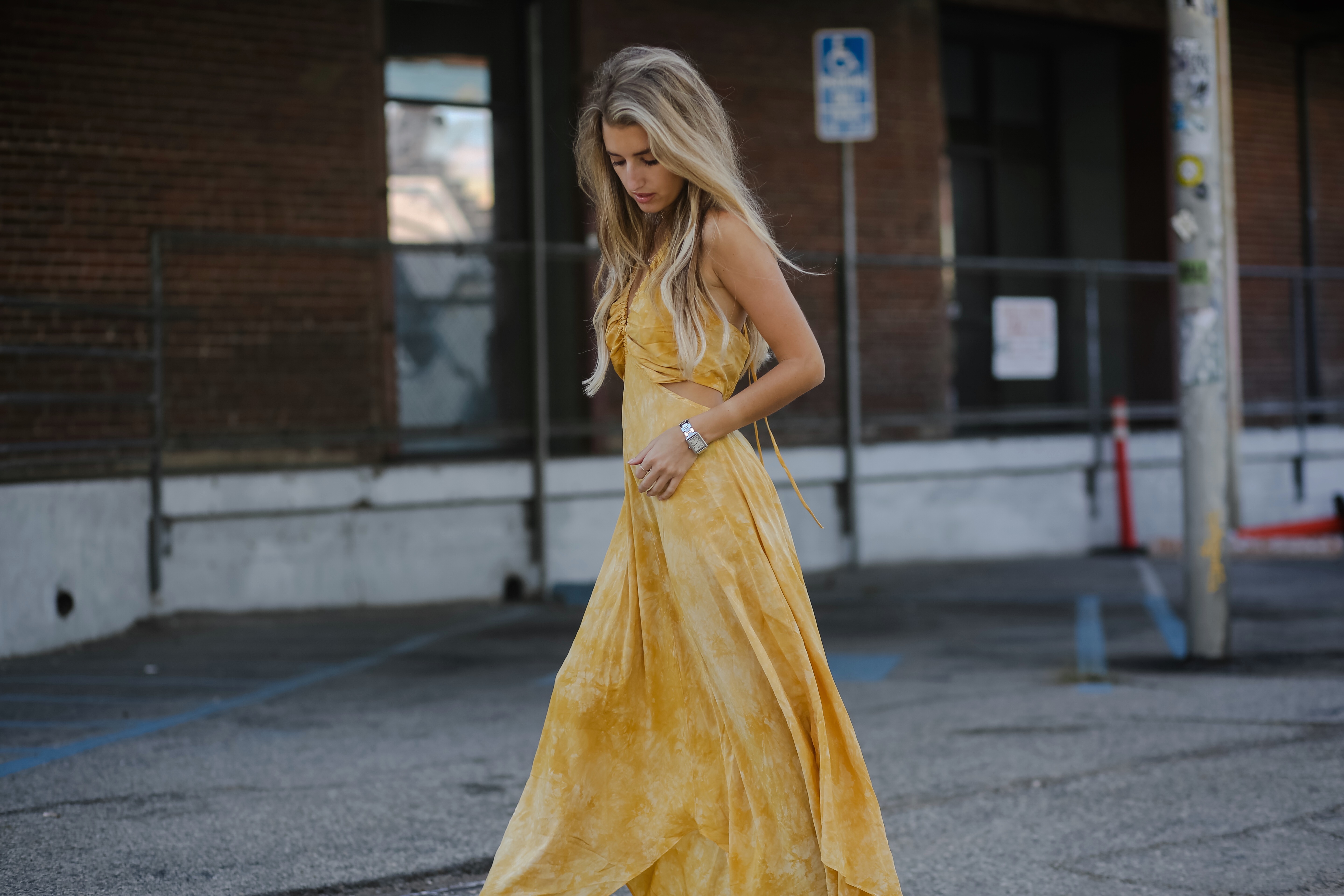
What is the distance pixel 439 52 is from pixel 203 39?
188 cm

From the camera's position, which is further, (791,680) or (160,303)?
(160,303)

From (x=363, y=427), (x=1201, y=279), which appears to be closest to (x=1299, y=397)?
(x=1201, y=279)

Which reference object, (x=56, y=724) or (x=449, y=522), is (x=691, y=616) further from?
(x=449, y=522)

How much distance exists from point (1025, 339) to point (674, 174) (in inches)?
375

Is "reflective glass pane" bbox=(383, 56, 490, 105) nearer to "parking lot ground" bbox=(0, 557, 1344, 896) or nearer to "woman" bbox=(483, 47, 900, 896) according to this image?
"parking lot ground" bbox=(0, 557, 1344, 896)

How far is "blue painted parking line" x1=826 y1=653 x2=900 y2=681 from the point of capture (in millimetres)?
6285

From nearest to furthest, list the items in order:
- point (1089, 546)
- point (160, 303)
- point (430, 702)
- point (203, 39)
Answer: point (430, 702) → point (160, 303) → point (203, 39) → point (1089, 546)

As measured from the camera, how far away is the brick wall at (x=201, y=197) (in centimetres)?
823

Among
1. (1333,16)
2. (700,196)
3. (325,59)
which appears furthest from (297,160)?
(1333,16)

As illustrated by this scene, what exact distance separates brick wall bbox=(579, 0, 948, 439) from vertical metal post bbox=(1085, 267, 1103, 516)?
1.28m

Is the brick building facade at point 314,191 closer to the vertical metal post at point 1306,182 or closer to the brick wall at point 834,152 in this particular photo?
the brick wall at point 834,152

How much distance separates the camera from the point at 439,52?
9.98 m

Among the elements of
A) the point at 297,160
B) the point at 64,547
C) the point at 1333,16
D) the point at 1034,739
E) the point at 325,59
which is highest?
the point at 1333,16

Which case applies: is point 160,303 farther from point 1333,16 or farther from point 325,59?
point 1333,16
